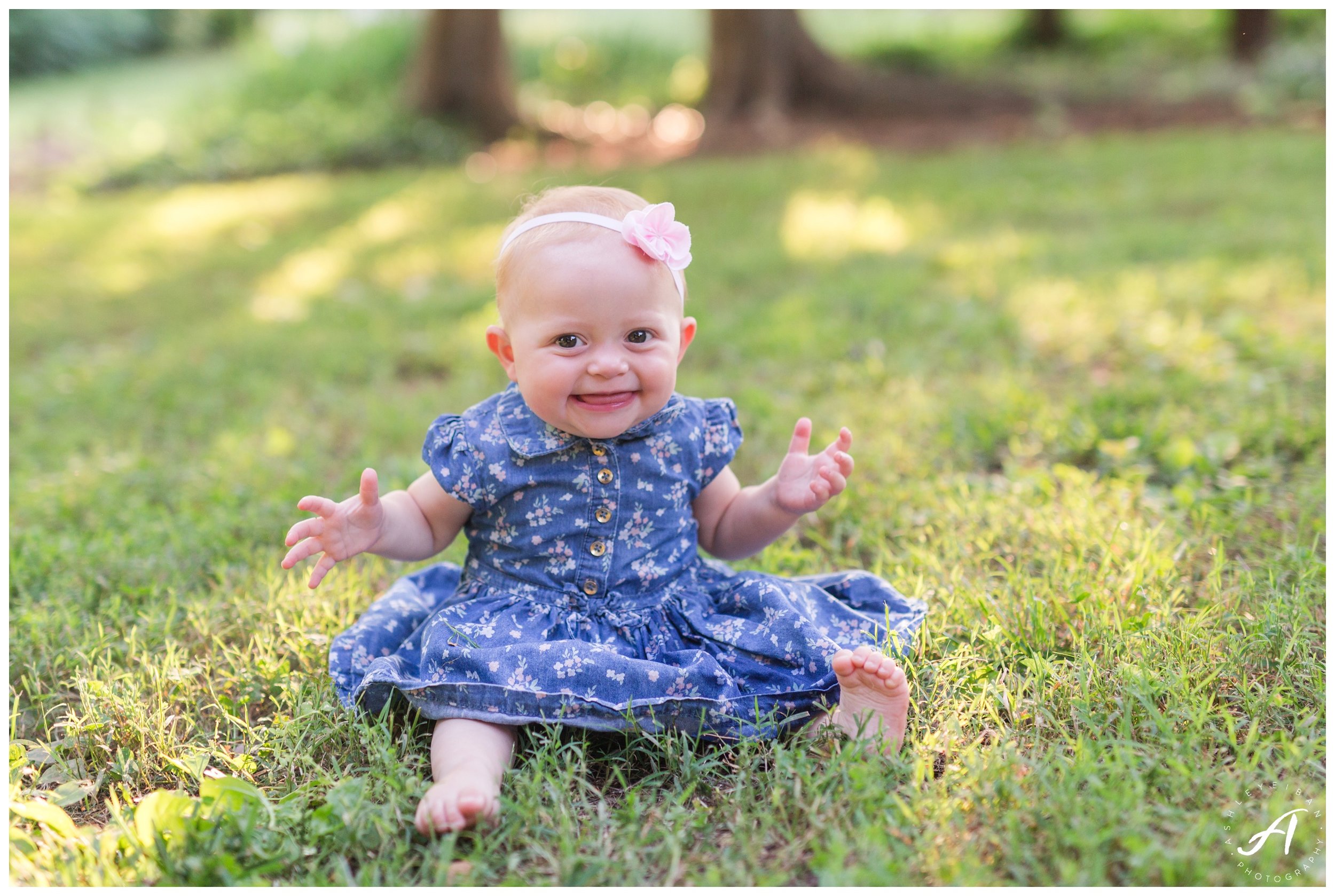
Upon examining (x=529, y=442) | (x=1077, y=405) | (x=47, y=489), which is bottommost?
(x=47, y=489)

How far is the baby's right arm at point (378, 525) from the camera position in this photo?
1994 millimetres

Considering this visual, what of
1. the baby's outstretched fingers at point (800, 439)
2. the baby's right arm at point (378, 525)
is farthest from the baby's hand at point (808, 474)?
the baby's right arm at point (378, 525)

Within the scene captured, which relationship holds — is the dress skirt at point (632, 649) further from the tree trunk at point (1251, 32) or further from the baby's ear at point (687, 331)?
the tree trunk at point (1251, 32)

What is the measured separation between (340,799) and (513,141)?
942 cm

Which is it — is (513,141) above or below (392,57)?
below

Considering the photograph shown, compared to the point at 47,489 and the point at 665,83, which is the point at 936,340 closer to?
the point at 47,489

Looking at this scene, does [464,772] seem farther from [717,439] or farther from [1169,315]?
[1169,315]

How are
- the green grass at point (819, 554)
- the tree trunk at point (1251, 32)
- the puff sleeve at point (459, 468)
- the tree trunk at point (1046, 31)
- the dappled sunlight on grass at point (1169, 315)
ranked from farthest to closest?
the tree trunk at point (1046, 31) < the tree trunk at point (1251, 32) < the dappled sunlight on grass at point (1169, 315) < the puff sleeve at point (459, 468) < the green grass at point (819, 554)

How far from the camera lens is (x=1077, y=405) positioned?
3.43 meters

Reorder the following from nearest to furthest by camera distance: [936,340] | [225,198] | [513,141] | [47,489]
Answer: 1. [47,489]
2. [936,340]
3. [225,198]
4. [513,141]

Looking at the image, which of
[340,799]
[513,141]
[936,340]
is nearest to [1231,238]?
[936,340]

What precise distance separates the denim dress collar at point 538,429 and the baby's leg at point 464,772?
549 millimetres

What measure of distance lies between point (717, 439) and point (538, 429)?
1.28ft

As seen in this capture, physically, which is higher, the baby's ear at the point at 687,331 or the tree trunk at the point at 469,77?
the tree trunk at the point at 469,77
